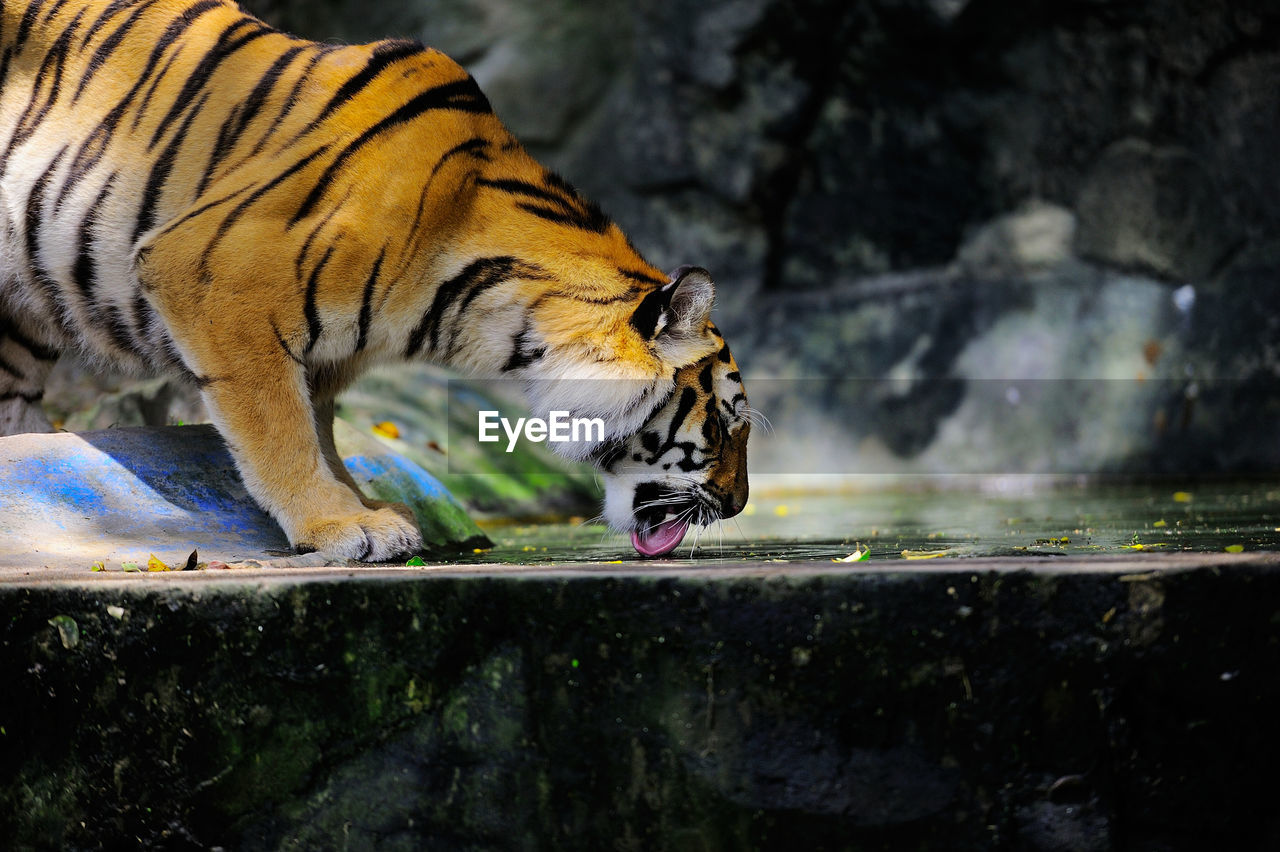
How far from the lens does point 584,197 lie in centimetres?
336

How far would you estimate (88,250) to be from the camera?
3416mm

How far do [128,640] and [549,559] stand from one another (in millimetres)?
969

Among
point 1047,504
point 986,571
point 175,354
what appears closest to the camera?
point 986,571

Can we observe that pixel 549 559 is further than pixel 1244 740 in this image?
Yes

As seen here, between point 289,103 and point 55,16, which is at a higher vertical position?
point 55,16

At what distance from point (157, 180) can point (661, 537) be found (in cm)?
173

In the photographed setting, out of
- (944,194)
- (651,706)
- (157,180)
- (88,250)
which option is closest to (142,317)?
(88,250)

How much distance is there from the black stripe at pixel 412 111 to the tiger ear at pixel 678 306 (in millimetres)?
836

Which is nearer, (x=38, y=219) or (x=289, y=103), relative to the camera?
(x=289, y=103)

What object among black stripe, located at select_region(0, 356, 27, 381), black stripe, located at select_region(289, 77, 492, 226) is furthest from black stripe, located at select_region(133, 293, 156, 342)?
black stripe, located at select_region(0, 356, 27, 381)

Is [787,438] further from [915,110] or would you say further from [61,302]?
[61,302]

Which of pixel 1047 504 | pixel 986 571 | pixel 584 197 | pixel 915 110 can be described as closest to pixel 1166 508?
pixel 1047 504

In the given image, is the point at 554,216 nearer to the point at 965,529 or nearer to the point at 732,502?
the point at 732,502

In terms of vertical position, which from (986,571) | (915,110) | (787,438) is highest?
(915,110)
